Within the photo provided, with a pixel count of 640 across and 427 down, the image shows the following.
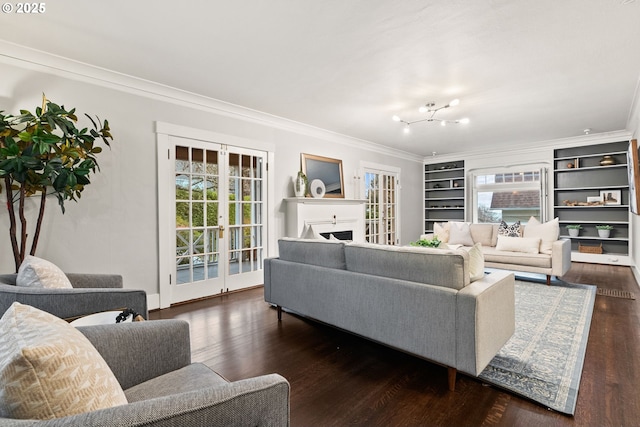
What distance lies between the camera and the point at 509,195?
285 inches

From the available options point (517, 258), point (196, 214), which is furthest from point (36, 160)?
point (517, 258)

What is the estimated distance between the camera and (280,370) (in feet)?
7.24

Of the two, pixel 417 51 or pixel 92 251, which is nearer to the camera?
pixel 417 51

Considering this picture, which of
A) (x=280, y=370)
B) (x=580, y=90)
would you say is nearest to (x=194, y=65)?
(x=280, y=370)

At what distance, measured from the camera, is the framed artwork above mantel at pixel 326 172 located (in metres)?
5.36

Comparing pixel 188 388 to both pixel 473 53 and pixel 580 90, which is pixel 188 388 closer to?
pixel 473 53

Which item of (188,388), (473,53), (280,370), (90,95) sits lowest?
(280,370)

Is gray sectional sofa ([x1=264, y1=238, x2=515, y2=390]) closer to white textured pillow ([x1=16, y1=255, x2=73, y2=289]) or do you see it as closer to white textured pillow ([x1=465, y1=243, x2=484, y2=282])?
white textured pillow ([x1=465, y1=243, x2=484, y2=282])

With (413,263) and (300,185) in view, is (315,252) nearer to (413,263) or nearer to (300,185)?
(413,263)

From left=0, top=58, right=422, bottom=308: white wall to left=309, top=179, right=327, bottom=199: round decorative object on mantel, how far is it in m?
1.50

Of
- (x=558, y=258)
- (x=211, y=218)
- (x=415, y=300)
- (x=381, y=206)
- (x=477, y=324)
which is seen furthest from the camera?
(x=381, y=206)

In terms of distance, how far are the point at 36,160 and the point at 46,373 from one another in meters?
2.40

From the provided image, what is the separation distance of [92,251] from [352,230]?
4.03 meters

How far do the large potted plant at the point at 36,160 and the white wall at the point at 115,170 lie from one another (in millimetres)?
219
